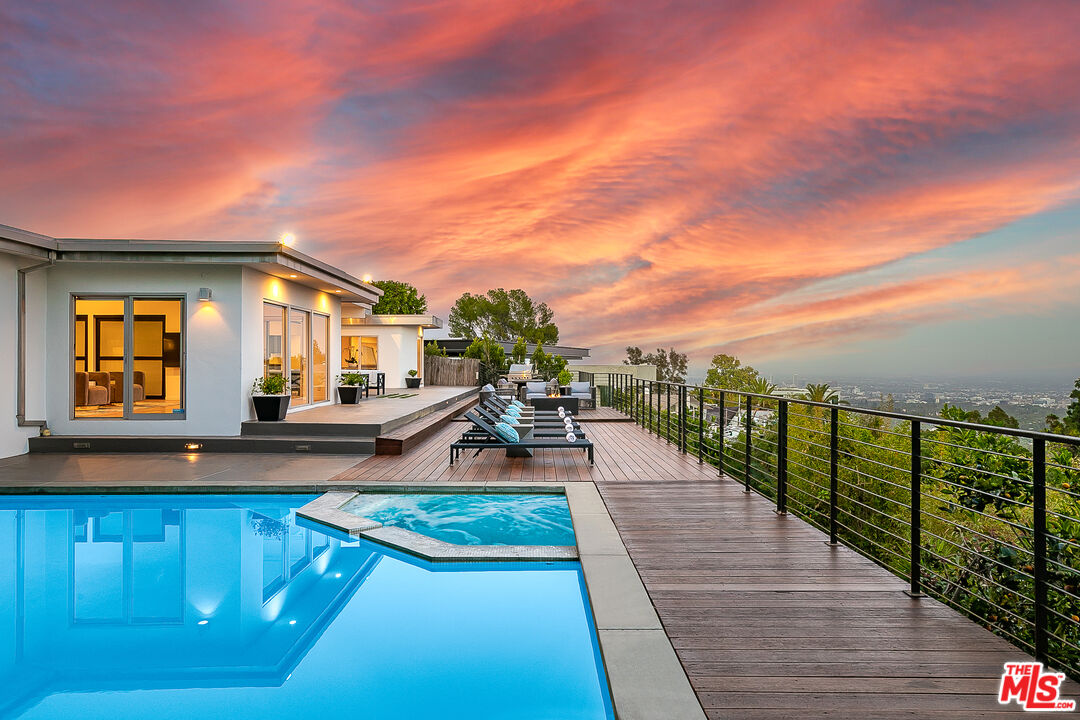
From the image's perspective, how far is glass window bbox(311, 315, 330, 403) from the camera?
490 inches

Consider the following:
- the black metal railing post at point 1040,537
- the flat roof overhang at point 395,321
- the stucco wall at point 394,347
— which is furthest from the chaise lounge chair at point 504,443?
the stucco wall at point 394,347

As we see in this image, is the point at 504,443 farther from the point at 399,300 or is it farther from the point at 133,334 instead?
the point at 399,300

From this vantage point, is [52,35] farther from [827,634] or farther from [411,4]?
[827,634]

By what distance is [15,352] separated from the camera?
8.74 meters

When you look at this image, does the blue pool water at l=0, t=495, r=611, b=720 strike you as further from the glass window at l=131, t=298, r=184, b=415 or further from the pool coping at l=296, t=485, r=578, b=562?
the glass window at l=131, t=298, r=184, b=415

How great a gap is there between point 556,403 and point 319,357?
17.7 feet

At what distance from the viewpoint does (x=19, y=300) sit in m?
8.73

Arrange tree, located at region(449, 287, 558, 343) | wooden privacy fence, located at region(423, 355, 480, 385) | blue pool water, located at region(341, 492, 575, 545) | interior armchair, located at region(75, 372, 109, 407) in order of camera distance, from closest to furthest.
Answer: blue pool water, located at region(341, 492, 575, 545) → interior armchair, located at region(75, 372, 109, 407) → wooden privacy fence, located at region(423, 355, 480, 385) → tree, located at region(449, 287, 558, 343)

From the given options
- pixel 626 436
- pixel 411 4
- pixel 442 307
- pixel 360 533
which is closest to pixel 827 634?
pixel 360 533

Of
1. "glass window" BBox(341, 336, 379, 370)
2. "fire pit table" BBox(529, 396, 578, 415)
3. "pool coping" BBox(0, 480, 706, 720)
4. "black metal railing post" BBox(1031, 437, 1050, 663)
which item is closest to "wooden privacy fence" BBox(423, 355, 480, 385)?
"glass window" BBox(341, 336, 379, 370)

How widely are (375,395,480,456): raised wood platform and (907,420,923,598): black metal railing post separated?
22.3 feet

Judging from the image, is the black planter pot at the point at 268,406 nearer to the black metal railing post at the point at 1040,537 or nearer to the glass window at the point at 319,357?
the glass window at the point at 319,357

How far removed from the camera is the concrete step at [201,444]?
356 inches

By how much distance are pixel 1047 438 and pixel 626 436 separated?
864cm
